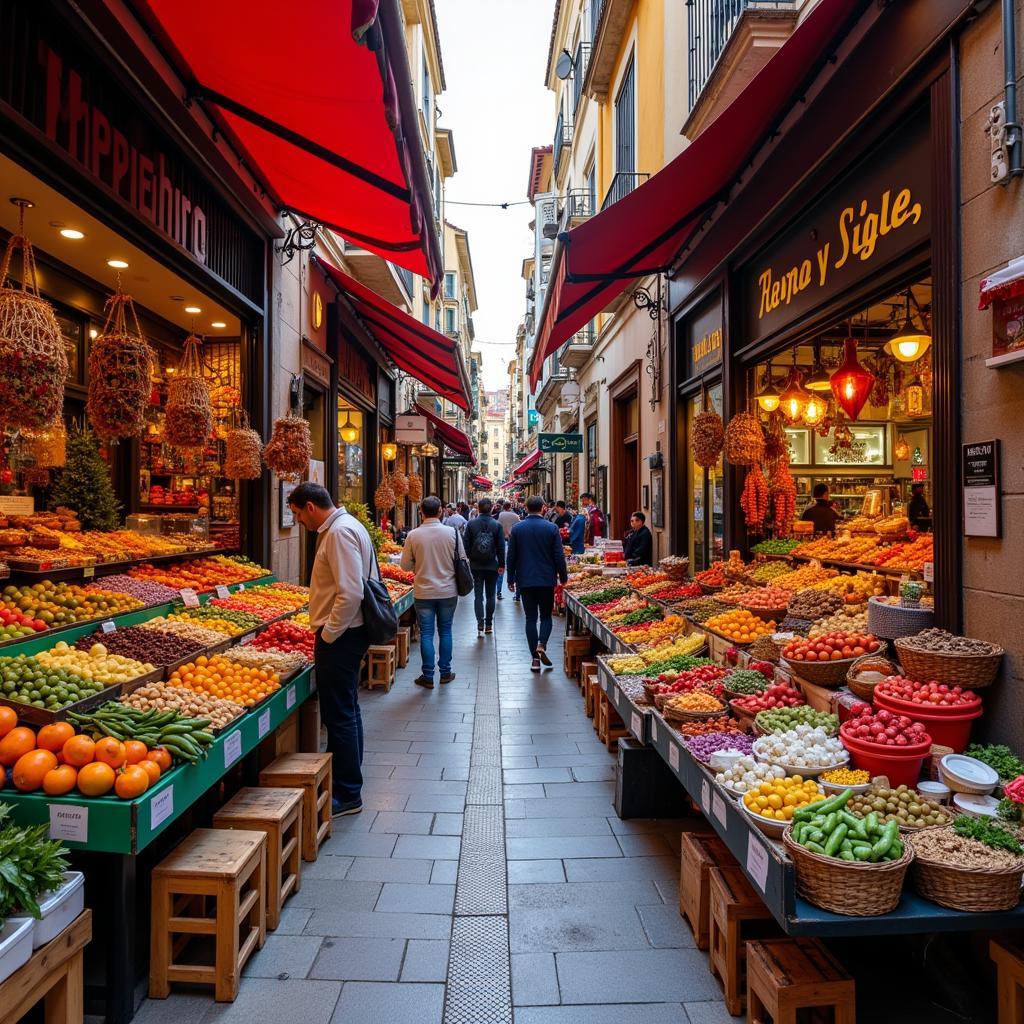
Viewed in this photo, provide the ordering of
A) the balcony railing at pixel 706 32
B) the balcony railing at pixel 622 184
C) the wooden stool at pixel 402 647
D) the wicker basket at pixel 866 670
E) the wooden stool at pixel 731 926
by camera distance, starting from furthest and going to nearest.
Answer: the balcony railing at pixel 622 184 → the wooden stool at pixel 402 647 → the balcony railing at pixel 706 32 → the wicker basket at pixel 866 670 → the wooden stool at pixel 731 926

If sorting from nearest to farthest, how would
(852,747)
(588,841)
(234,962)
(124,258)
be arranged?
(234,962) < (852,747) < (588,841) < (124,258)

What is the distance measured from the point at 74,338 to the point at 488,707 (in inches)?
242

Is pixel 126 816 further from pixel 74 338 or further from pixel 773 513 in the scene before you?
pixel 773 513

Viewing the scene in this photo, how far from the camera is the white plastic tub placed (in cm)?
225

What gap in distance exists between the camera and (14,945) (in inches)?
90.4

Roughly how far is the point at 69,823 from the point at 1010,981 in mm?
3638

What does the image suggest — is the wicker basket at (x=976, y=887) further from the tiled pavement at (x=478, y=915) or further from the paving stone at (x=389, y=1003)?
the paving stone at (x=389, y=1003)

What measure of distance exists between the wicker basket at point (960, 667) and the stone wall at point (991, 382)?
68 millimetres

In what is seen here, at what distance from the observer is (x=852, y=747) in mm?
3381

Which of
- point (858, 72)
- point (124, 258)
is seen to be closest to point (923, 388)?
point (858, 72)

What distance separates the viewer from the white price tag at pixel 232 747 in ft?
12.1

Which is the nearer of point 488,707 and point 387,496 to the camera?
point 488,707

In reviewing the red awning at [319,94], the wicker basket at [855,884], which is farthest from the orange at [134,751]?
the red awning at [319,94]

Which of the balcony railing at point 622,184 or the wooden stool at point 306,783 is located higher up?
the balcony railing at point 622,184
